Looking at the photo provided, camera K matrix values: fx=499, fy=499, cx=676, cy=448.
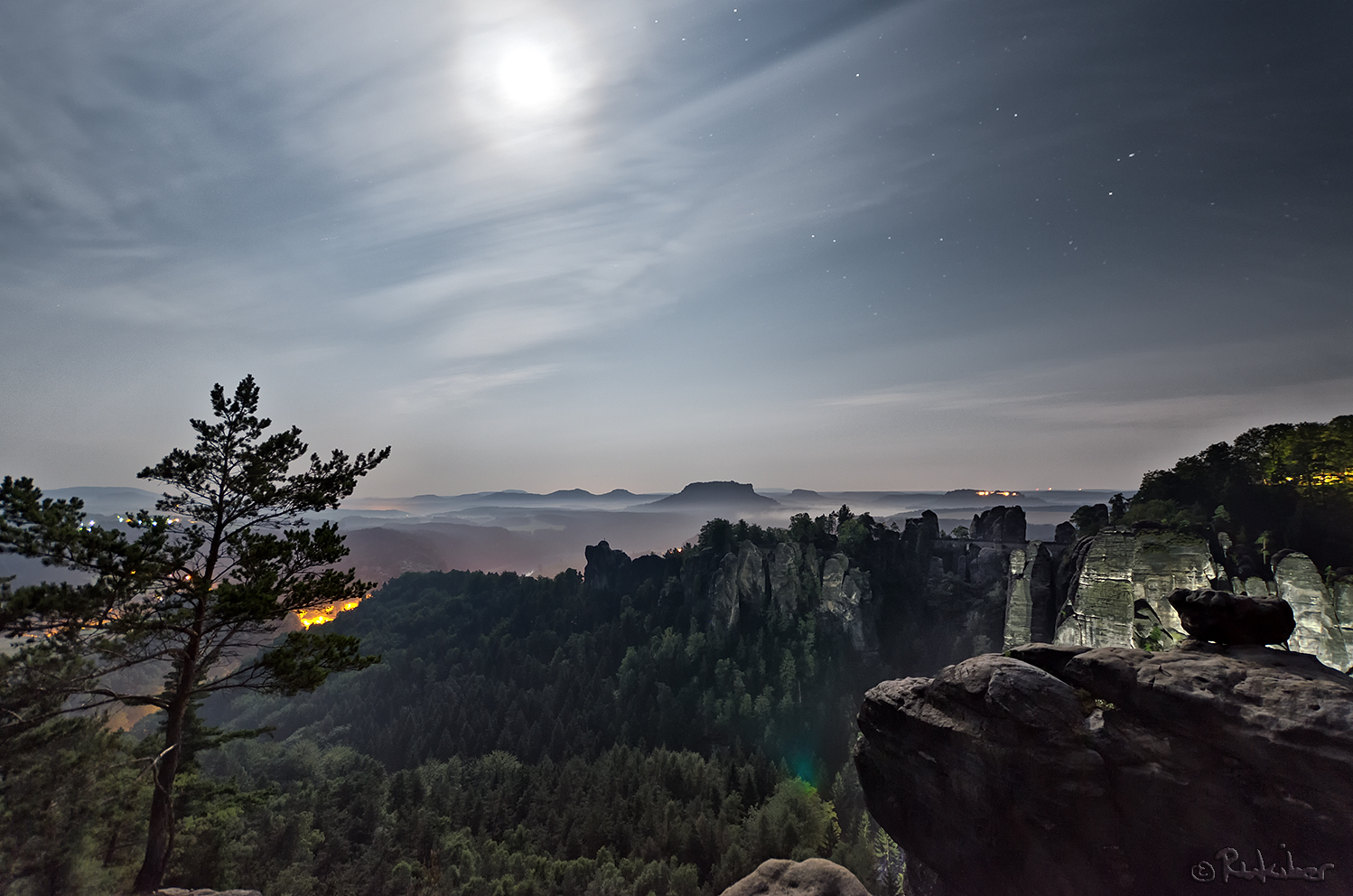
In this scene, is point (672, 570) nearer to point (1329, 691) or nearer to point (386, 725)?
point (386, 725)

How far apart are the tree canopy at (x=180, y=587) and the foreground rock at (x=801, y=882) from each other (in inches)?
684

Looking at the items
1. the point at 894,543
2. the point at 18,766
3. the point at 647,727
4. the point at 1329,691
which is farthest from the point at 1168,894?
the point at 894,543

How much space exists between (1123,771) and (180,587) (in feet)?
88.1

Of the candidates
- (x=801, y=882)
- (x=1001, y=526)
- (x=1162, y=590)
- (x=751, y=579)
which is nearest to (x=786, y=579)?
(x=751, y=579)

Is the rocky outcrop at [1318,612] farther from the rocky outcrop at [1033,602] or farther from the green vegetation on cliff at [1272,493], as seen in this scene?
the rocky outcrop at [1033,602]

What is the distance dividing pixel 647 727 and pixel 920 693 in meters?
57.3

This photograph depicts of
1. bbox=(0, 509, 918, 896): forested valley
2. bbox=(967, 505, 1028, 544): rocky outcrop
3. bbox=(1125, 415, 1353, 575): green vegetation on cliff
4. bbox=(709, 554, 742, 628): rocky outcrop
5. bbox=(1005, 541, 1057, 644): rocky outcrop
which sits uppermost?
bbox=(1125, 415, 1353, 575): green vegetation on cliff

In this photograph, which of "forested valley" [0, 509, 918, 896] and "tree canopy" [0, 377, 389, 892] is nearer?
"tree canopy" [0, 377, 389, 892]

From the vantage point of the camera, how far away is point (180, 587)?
1383 centimetres

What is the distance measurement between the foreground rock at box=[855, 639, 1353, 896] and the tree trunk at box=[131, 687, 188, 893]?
22421mm

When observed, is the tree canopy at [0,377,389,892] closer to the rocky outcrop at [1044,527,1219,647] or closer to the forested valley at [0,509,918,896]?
the forested valley at [0,509,918,896]

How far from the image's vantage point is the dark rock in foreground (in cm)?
1382

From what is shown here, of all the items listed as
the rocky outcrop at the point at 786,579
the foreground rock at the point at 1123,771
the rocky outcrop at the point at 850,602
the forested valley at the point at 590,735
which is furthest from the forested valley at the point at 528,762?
the foreground rock at the point at 1123,771

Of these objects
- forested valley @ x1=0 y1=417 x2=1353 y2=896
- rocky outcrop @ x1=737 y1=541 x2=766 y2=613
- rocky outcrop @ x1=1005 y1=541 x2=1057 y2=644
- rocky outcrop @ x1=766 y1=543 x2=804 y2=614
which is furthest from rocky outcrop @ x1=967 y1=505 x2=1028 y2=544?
rocky outcrop @ x1=737 y1=541 x2=766 y2=613
